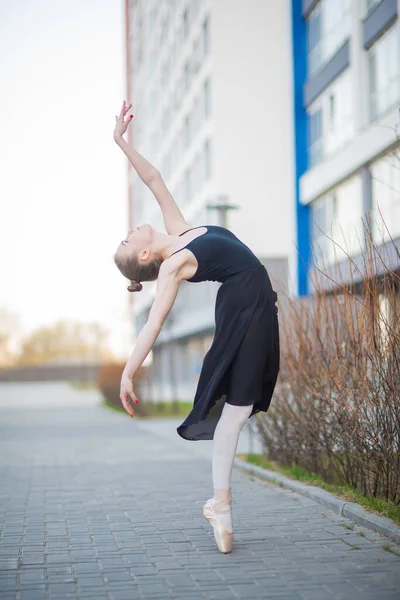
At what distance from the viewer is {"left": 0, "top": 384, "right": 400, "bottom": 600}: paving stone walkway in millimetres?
4059

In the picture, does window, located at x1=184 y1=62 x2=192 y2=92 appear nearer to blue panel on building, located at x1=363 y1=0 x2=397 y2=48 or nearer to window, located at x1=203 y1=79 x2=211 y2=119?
window, located at x1=203 y1=79 x2=211 y2=119

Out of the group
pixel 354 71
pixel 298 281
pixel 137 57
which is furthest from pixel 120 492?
pixel 137 57

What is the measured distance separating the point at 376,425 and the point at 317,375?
4.36 feet

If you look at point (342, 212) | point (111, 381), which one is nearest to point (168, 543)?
point (111, 381)

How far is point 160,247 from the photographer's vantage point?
16.0ft

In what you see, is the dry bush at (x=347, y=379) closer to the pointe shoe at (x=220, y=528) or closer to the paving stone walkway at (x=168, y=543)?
the paving stone walkway at (x=168, y=543)

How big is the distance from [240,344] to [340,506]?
183 cm

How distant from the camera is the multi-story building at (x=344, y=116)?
24.5 meters

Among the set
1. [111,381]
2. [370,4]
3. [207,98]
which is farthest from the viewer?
[207,98]

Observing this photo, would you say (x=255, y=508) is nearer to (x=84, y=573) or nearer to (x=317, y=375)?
(x=317, y=375)

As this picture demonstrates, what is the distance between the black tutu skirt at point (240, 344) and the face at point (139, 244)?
17.5 inches

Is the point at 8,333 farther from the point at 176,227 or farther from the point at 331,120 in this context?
the point at 176,227

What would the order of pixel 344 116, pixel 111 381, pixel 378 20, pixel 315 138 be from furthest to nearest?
1. pixel 315 138
2. pixel 344 116
3. pixel 111 381
4. pixel 378 20

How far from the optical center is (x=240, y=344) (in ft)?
15.7
